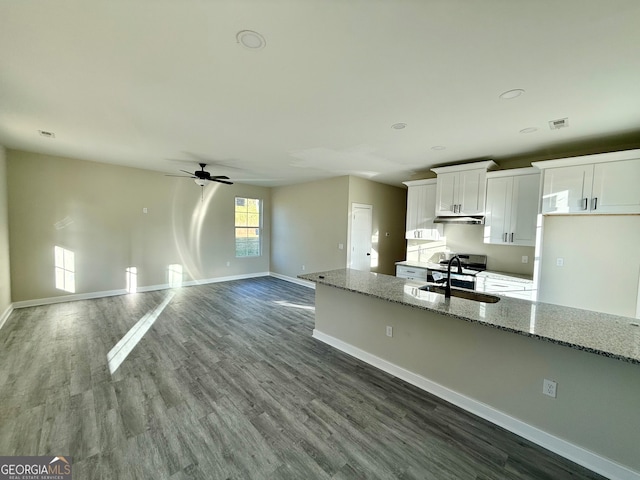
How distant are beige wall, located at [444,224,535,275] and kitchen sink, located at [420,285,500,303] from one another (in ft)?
7.78

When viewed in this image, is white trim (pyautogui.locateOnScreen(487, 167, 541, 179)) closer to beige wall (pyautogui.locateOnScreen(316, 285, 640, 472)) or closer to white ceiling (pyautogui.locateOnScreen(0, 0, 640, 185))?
white ceiling (pyautogui.locateOnScreen(0, 0, 640, 185))

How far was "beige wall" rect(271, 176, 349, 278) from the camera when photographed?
5934 mm

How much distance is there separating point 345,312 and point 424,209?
310cm

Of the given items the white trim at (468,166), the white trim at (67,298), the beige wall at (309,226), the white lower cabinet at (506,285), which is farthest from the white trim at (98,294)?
the white lower cabinet at (506,285)

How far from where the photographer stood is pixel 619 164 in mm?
3123

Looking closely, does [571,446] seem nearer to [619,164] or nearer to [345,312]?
[345,312]

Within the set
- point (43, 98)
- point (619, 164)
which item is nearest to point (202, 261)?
point (43, 98)

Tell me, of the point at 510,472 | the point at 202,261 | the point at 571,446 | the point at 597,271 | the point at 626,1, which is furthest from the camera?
the point at 202,261

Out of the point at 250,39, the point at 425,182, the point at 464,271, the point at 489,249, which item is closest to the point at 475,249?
the point at 489,249

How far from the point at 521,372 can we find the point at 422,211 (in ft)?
12.1

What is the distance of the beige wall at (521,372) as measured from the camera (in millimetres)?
1620

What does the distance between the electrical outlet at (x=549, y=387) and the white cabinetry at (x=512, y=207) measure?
2.79 meters

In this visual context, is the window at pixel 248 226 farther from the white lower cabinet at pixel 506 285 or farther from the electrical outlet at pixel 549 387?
the electrical outlet at pixel 549 387

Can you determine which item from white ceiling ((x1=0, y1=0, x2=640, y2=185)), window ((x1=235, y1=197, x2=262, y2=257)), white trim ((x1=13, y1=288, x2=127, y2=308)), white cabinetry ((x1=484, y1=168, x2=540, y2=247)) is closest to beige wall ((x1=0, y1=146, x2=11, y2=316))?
white trim ((x1=13, y1=288, x2=127, y2=308))
